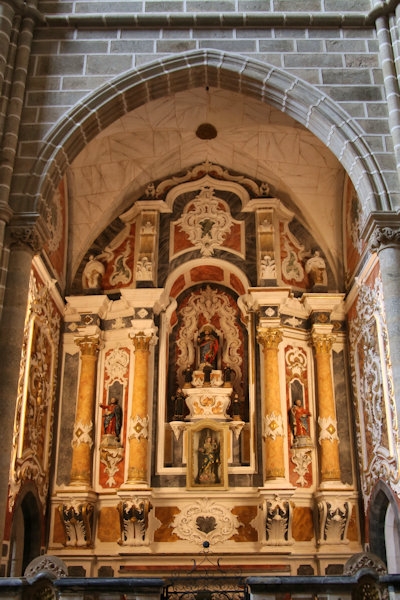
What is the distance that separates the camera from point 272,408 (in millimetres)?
11656

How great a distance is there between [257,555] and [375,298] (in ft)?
13.8

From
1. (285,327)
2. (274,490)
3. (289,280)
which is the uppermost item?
(289,280)

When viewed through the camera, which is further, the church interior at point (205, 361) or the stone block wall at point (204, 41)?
the church interior at point (205, 361)

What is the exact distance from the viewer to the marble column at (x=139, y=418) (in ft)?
37.1

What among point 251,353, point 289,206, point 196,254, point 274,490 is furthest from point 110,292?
point 274,490

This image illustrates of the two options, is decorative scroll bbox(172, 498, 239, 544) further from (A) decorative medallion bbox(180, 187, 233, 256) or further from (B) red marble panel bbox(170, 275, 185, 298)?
(A) decorative medallion bbox(180, 187, 233, 256)

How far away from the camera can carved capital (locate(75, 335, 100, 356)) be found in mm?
12227

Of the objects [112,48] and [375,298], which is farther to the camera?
[375,298]

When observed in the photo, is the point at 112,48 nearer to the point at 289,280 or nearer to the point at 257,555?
the point at 289,280

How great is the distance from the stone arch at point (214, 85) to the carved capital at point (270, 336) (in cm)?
379

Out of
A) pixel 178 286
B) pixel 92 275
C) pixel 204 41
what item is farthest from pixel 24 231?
pixel 178 286

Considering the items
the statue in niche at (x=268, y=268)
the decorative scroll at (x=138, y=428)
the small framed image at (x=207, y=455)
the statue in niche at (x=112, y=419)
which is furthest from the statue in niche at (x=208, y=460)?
the statue in niche at (x=268, y=268)

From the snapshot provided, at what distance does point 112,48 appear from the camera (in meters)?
9.46

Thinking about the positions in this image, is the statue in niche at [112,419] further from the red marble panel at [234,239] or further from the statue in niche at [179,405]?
the red marble panel at [234,239]
